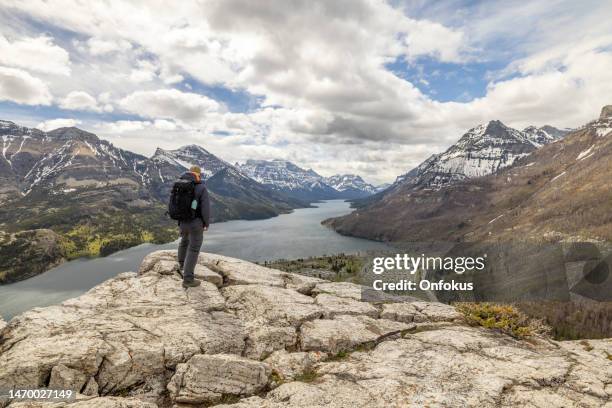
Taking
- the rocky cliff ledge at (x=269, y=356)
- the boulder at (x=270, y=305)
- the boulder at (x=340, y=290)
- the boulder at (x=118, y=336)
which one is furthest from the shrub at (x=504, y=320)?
the boulder at (x=118, y=336)

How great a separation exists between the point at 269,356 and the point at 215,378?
2783 mm

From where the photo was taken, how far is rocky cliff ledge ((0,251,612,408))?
35.1 feet

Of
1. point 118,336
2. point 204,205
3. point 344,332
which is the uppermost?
point 204,205

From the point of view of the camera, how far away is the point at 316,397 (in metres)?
10.7

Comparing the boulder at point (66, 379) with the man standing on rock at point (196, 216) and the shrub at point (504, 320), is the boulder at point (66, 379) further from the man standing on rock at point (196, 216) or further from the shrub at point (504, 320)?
the shrub at point (504, 320)

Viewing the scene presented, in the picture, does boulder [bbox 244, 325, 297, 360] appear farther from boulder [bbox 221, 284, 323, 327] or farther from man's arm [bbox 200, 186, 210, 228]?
man's arm [bbox 200, 186, 210, 228]

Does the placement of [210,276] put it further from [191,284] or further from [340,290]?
[340,290]

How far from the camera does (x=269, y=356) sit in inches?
538

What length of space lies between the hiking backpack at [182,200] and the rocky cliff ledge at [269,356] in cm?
430

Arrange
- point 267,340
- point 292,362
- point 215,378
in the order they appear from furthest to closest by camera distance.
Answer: point 267,340, point 292,362, point 215,378

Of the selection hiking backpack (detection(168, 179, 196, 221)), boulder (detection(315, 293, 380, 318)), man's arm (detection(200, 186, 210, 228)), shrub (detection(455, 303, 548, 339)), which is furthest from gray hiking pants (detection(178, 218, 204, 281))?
shrub (detection(455, 303, 548, 339))

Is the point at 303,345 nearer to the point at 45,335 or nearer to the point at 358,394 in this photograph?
the point at 358,394

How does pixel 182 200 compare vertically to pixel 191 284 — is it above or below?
above

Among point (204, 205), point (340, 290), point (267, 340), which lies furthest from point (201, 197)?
point (340, 290)
